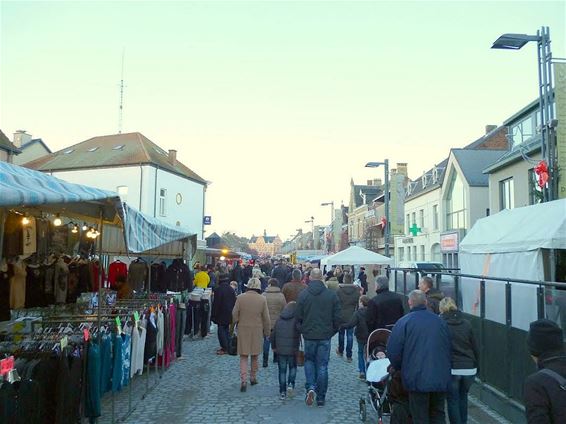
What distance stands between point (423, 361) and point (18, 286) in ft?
17.5

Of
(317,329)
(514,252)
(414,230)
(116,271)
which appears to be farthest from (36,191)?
(414,230)

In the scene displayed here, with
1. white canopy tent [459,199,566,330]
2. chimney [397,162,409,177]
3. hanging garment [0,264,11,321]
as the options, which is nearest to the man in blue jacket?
white canopy tent [459,199,566,330]

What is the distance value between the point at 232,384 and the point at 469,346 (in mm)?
4334

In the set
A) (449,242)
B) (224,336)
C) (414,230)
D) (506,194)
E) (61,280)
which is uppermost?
(506,194)

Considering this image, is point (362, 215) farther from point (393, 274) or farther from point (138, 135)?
point (393, 274)

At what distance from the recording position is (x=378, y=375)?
620 centimetres

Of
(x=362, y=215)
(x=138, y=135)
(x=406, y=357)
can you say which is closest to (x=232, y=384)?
(x=406, y=357)

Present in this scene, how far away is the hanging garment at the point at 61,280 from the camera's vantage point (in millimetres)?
7837

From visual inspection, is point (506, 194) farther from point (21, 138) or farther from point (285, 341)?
point (21, 138)

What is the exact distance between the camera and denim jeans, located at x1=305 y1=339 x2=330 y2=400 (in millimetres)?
7457

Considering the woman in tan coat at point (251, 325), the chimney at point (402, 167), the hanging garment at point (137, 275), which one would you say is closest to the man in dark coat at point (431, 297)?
the woman in tan coat at point (251, 325)

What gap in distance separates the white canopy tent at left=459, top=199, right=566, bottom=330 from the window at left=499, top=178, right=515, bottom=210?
10.6 meters

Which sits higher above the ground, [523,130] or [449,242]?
[523,130]

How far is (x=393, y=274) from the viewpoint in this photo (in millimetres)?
15078
